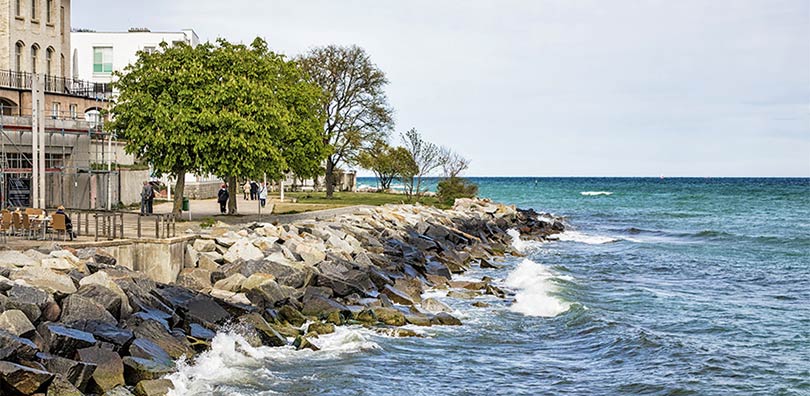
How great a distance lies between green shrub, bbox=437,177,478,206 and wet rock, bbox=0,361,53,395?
50.9 m

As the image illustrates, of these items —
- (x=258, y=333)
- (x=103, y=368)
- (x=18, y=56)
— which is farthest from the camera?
(x=18, y=56)

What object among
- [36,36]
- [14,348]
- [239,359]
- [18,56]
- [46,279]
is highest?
[36,36]

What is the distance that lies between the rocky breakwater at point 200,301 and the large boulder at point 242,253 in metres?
0.03

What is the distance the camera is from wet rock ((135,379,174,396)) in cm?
1455

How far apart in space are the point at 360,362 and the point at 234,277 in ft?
19.2

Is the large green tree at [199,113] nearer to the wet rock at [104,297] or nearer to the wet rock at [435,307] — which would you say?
the wet rock at [435,307]

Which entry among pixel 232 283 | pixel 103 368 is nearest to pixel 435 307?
pixel 232 283

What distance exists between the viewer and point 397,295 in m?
24.5

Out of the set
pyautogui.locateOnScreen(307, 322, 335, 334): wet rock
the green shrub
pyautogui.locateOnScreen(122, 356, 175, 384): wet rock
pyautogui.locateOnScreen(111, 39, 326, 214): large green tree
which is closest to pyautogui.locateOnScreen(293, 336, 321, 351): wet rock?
pyautogui.locateOnScreen(307, 322, 335, 334): wet rock

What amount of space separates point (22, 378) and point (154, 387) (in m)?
2.22

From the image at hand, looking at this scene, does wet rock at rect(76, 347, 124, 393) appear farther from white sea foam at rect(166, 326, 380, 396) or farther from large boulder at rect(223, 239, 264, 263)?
large boulder at rect(223, 239, 264, 263)

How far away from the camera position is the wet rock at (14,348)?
1370 centimetres

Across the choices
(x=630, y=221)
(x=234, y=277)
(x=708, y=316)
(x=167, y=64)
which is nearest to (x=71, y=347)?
(x=234, y=277)

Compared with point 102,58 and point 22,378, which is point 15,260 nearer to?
point 22,378
